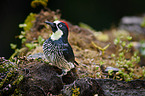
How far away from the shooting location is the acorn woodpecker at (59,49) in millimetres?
1557

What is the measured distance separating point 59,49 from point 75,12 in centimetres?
275

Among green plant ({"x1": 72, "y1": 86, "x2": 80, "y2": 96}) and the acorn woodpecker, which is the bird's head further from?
green plant ({"x1": 72, "y1": 86, "x2": 80, "y2": 96})

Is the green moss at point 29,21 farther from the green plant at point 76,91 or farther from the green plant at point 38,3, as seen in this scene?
the green plant at point 76,91

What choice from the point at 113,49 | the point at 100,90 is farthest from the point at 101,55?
the point at 100,90

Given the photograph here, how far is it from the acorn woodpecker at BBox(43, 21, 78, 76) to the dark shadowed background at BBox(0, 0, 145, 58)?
0.94m

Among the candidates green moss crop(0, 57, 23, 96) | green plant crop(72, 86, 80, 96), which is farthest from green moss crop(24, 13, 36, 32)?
green plant crop(72, 86, 80, 96)

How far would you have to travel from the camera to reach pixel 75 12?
412 cm

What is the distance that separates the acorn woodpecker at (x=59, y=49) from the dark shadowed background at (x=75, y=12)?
943mm

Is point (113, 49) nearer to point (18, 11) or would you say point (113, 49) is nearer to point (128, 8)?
point (18, 11)

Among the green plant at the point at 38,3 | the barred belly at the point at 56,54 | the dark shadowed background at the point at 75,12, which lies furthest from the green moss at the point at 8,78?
the green plant at the point at 38,3

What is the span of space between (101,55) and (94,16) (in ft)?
9.02

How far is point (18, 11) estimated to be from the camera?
237 centimetres

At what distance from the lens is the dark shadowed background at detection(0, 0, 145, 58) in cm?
222

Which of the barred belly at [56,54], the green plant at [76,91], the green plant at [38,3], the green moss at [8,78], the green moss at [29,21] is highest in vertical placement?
the green plant at [38,3]
